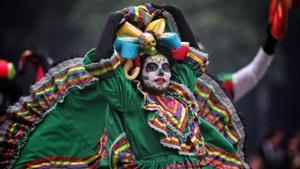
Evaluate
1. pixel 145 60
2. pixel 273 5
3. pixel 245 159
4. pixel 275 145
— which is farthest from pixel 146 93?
pixel 275 145

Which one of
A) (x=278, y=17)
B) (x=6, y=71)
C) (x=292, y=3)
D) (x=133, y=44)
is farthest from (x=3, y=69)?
(x=292, y=3)

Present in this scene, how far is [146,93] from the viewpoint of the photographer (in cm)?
446

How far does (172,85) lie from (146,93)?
1.04 feet

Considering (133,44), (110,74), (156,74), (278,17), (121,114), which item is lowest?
(278,17)

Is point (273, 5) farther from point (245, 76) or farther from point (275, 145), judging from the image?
point (275, 145)

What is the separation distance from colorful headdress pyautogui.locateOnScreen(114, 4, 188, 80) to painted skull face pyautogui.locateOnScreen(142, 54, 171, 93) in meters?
0.06

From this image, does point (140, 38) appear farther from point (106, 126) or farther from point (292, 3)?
point (292, 3)

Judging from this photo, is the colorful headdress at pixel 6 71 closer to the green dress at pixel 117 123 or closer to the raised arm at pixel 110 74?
the green dress at pixel 117 123

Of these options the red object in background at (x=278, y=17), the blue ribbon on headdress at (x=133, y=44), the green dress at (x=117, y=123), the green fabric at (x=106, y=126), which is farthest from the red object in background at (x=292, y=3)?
the blue ribbon on headdress at (x=133, y=44)

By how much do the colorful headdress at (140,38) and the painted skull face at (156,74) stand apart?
56mm

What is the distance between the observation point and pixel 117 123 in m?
4.44

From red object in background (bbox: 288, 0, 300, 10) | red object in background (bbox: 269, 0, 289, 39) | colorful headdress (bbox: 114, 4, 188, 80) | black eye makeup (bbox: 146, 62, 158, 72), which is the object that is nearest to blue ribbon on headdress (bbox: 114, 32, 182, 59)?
colorful headdress (bbox: 114, 4, 188, 80)

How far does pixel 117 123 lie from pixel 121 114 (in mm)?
66

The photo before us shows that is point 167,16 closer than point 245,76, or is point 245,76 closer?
point 167,16
